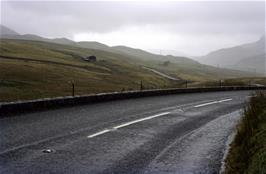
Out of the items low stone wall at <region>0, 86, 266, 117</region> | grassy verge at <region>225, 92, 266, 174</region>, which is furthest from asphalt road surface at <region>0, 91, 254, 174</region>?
low stone wall at <region>0, 86, 266, 117</region>

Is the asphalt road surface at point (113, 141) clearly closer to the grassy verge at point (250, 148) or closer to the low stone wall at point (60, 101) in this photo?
the grassy verge at point (250, 148)

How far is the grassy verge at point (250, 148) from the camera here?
262 inches

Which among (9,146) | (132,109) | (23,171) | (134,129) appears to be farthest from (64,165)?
(132,109)

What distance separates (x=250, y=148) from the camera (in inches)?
330

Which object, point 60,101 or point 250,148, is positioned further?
point 60,101

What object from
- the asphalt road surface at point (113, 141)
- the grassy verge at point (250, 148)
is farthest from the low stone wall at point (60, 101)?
the grassy verge at point (250, 148)

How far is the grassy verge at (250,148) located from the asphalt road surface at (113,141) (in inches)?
13.8

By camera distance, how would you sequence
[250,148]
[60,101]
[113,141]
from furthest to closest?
[60,101] → [113,141] → [250,148]

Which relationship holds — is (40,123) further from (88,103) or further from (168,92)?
(168,92)

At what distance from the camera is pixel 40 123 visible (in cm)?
1233

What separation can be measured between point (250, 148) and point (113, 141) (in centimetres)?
333

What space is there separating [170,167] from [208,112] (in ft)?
32.1

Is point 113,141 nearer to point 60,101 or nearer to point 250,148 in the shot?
point 250,148

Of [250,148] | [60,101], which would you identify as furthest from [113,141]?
[60,101]
